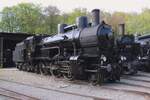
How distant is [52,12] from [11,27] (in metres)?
10.2

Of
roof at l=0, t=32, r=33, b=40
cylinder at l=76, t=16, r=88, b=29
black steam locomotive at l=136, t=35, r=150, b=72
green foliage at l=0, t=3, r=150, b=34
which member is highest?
green foliage at l=0, t=3, r=150, b=34

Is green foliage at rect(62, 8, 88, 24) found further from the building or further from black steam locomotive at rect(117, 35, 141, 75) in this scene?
black steam locomotive at rect(117, 35, 141, 75)

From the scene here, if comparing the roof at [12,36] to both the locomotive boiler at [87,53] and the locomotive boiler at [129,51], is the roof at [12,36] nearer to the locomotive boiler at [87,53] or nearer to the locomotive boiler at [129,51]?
the locomotive boiler at [129,51]

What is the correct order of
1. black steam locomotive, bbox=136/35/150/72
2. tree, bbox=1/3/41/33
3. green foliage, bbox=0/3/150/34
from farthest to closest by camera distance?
tree, bbox=1/3/41/33 → green foliage, bbox=0/3/150/34 → black steam locomotive, bbox=136/35/150/72

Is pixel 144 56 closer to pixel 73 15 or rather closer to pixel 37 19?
pixel 37 19

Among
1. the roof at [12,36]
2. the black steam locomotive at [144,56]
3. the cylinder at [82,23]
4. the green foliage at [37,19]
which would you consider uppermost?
the green foliage at [37,19]

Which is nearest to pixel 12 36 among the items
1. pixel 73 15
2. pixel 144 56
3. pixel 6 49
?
pixel 6 49

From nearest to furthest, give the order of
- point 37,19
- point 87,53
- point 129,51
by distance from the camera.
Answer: point 87,53 → point 129,51 → point 37,19

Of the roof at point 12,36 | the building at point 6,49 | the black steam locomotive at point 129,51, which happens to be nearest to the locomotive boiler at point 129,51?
the black steam locomotive at point 129,51

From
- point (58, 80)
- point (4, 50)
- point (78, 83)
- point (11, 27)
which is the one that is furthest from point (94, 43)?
point (11, 27)

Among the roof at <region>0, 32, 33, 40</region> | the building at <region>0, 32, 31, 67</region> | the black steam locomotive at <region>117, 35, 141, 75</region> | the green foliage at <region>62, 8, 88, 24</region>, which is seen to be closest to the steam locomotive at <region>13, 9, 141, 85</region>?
the black steam locomotive at <region>117, 35, 141, 75</region>

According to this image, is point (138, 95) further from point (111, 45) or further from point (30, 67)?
point (30, 67)

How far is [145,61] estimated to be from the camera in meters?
21.9

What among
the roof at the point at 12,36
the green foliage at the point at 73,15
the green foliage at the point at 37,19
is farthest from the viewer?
the green foliage at the point at 73,15
